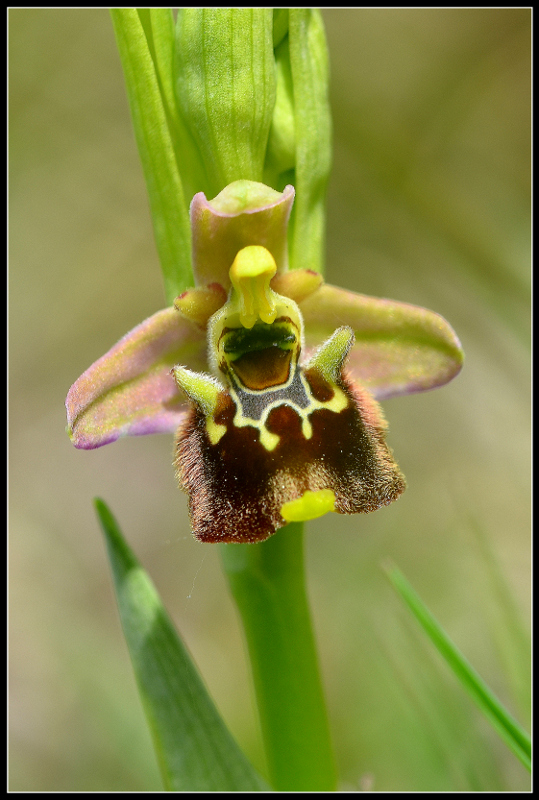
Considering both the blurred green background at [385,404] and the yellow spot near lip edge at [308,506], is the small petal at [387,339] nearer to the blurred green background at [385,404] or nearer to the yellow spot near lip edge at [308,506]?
the yellow spot near lip edge at [308,506]

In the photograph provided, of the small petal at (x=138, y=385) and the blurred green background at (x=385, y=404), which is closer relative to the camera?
the small petal at (x=138, y=385)

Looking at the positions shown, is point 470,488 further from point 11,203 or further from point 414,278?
point 11,203

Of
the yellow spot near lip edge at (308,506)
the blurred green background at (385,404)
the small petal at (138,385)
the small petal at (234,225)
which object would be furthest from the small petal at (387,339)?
the blurred green background at (385,404)

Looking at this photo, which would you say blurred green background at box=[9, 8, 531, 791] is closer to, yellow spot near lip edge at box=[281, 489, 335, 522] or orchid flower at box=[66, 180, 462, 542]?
orchid flower at box=[66, 180, 462, 542]

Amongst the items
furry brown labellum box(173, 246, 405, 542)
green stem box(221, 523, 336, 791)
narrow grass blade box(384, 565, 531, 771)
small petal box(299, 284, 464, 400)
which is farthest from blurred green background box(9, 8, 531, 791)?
furry brown labellum box(173, 246, 405, 542)

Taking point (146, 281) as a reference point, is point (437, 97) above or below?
above

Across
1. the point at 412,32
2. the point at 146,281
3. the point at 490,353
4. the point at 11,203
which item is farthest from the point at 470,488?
the point at 11,203

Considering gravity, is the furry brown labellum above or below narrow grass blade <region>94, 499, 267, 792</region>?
above
